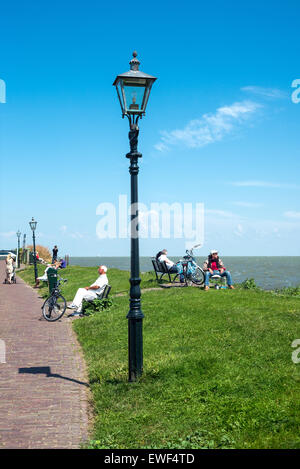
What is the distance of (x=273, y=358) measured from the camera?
690cm

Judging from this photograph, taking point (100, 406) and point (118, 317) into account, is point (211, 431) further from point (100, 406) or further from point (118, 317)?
point (118, 317)

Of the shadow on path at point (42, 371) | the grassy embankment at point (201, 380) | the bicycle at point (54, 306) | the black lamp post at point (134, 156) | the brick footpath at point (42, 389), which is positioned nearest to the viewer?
the grassy embankment at point (201, 380)

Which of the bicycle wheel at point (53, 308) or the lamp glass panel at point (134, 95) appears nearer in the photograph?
the lamp glass panel at point (134, 95)

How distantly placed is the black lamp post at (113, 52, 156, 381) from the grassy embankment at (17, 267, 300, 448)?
0.36m

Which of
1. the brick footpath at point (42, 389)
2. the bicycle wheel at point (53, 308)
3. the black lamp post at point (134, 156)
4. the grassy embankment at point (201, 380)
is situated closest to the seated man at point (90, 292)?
the bicycle wheel at point (53, 308)

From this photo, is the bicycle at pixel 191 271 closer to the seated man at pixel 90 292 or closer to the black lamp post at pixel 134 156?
the seated man at pixel 90 292

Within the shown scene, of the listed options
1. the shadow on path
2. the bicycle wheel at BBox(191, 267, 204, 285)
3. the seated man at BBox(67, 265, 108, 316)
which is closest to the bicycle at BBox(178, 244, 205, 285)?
the bicycle wheel at BBox(191, 267, 204, 285)

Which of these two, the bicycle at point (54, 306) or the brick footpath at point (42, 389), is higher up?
the bicycle at point (54, 306)

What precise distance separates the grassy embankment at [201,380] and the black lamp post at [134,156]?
1.18ft

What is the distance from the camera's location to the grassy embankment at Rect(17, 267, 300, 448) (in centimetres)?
471

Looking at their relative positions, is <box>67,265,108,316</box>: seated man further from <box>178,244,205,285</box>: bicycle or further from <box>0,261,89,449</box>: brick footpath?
<box>178,244,205,285</box>: bicycle

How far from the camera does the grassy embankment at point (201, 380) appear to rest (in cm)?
471

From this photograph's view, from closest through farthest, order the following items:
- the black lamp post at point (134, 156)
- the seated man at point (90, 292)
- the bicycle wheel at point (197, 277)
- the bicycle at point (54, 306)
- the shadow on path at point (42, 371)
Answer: the black lamp post at point (134, 156) → the shadow on path at point (42, 371) → the bicycle at point (54, 306) → the seated man at point (90, 292) → the bicycle wheel at point (197, 277)

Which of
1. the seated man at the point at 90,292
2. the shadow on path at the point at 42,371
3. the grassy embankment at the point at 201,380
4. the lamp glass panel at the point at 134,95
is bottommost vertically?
the shadow on path at the point at 42,371
